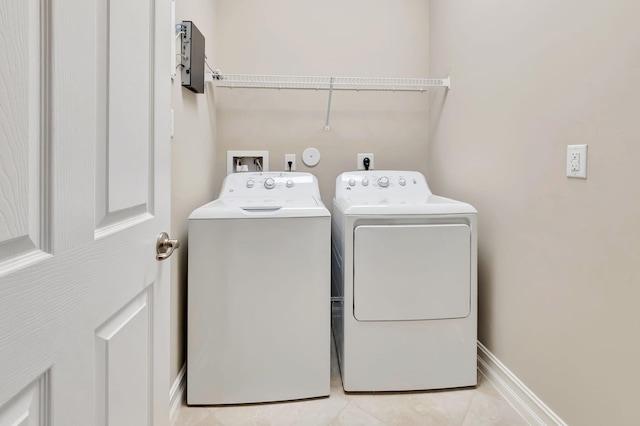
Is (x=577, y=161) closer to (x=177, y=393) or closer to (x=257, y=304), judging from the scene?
(x=257, y=304)

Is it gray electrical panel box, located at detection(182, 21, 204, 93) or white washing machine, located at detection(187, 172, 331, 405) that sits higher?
gray electrical panel box, located at detection(182, 21, 204, 93)

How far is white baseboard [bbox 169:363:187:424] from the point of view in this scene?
4.71ft

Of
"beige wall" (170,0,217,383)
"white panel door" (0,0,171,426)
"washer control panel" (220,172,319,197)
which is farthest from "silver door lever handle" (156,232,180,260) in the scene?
"washer control panel" (220,172,319,197)

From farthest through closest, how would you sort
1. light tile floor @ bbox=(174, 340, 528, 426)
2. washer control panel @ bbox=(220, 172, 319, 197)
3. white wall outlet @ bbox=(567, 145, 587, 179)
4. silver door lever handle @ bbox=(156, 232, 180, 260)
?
1. washer control panel @ bbox=(220, 172, 319, 197)
2. light tile floor @ bbox=(174, 340, 528, 426)
3. white wall outlet @ bbox=(567, 145, 587, 179)
4. silver door lever handle @ bbox=(156, 232, 180, 260)

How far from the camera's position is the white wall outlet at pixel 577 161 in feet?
3.84

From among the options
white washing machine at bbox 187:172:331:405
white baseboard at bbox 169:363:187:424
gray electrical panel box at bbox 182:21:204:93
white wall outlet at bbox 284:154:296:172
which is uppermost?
gray electrical panel box at bbox 182:21:204:93

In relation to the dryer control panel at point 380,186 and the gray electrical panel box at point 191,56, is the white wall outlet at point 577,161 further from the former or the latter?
the gray electrical panel box at point 191,56

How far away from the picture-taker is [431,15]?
240cm

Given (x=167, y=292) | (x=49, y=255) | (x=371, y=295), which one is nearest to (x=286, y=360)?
(x=371, y=295)

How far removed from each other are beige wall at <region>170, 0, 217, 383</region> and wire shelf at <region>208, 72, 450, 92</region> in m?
0.25

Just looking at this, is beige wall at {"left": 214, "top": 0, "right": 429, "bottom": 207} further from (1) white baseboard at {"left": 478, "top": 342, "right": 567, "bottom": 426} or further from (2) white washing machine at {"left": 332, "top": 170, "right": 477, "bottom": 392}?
(1) white baseboard at {"left": 478, "top": 342, "right": 567, "bottom": 426}

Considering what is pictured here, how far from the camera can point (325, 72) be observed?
2373 mm

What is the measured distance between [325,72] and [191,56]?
1.01m

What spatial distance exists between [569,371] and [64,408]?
1453mm
